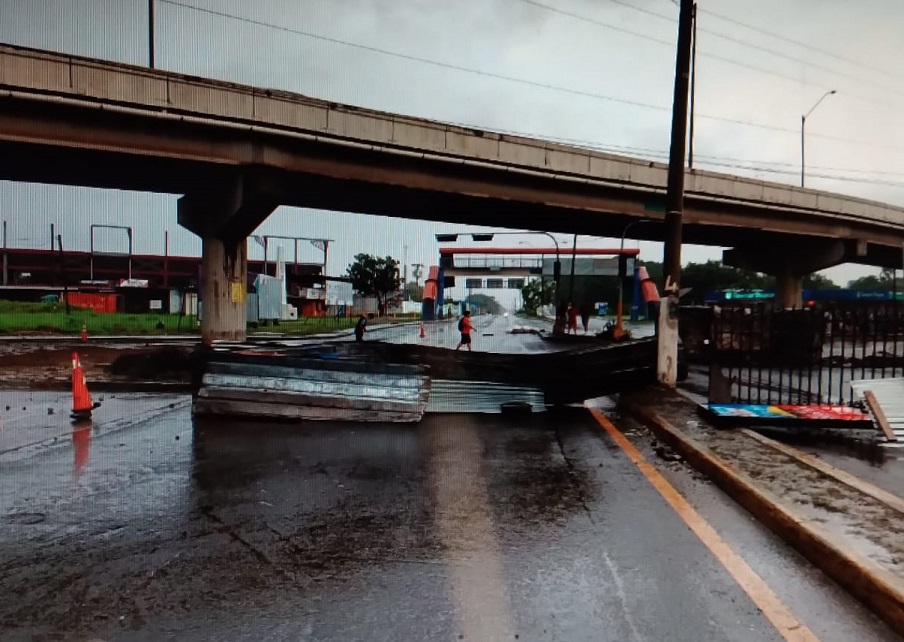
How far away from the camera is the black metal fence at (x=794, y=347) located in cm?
1065

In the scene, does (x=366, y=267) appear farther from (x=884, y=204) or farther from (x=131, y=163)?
(x=131, y=163)

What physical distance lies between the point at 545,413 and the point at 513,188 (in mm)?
18479

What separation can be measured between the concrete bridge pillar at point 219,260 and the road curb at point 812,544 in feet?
75.3

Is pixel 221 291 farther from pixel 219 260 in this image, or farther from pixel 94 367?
pixel 94 367

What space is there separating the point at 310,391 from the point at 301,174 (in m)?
16.0

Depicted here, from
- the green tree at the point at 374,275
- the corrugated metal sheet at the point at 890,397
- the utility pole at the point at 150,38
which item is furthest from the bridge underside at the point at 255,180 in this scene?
the green tree at the point at 374,275

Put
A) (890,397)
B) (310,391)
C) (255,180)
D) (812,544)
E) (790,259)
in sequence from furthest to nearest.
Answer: (790,259) → (255,180) → (310,391) → (890,397) → (812,544)

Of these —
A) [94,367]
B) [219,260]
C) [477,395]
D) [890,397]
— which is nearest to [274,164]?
[219,260]

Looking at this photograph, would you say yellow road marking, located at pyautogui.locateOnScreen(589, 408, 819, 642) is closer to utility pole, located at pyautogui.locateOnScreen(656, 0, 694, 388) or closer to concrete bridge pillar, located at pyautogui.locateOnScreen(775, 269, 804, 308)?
utility pole, located at pyautogui.locateOnScreen(656, 0, 694, 388)

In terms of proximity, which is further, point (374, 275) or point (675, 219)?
point (374, 275)

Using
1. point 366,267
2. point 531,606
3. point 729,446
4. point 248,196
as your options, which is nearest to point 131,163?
point 248,196

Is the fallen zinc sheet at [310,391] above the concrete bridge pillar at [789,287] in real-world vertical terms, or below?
below

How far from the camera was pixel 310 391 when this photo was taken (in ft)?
32.5

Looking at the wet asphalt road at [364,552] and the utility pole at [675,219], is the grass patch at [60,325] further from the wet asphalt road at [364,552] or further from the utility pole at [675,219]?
the wet asphalt road at [364,552]
